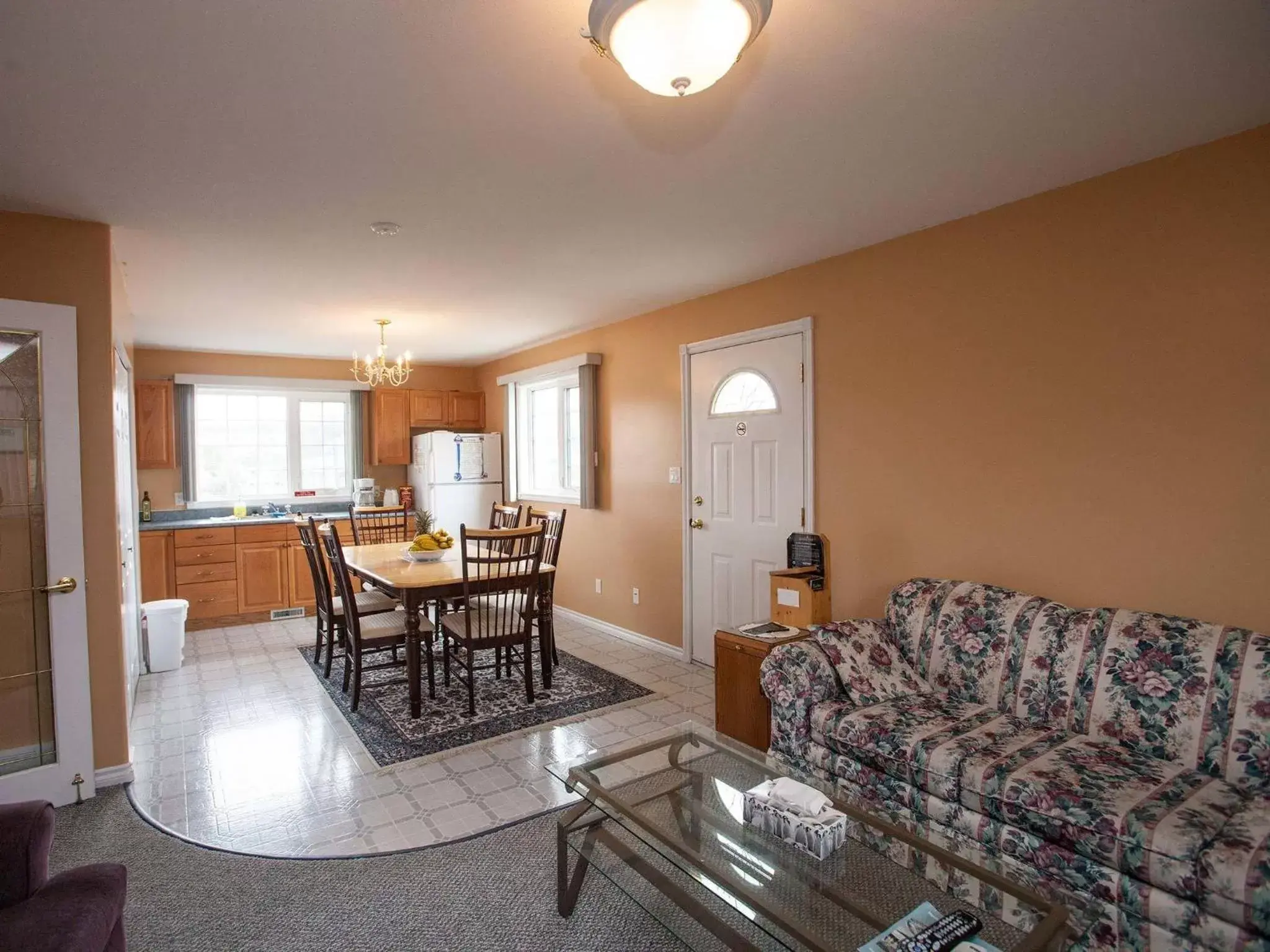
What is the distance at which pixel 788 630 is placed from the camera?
335cm

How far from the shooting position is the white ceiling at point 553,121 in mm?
1678

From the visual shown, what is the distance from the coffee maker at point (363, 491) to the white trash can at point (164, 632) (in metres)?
2.30

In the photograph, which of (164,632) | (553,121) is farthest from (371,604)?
(553,121)

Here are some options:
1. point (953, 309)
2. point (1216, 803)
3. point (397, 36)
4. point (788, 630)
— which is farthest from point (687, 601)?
point (397, 36)

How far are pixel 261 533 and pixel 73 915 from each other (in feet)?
16.5

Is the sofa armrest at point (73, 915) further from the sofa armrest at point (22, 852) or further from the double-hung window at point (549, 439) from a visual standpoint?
the double-hung window at point (549, 439)

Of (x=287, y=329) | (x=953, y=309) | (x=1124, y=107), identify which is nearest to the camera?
(x=1124, y=107)

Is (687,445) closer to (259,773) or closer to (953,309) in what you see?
(953,309)

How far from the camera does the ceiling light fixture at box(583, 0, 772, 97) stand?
1.31 m

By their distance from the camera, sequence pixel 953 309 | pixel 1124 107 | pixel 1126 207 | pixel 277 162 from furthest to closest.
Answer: pixel 953 309
pixel 1126 207
pixel 277 162
pixel 1124 107

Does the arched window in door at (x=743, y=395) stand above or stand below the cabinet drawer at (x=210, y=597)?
above

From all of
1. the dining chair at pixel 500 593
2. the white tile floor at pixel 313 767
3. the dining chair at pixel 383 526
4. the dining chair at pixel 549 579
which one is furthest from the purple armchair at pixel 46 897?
the dining chair at pixel 383 526

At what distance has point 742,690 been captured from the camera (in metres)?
3.19

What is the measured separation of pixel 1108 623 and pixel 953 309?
1442 millimetres
